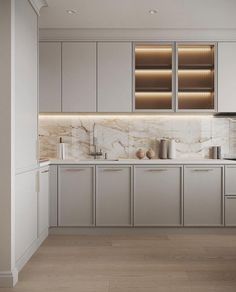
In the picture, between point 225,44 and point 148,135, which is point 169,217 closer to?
point 148,135

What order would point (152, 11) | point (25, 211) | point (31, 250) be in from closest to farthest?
1. point (25, 211)
2. point (31, 250)
3. point (152, 11)

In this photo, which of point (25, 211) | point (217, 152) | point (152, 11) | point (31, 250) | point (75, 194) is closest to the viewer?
point (25, 211)

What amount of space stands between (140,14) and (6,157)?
238 cm

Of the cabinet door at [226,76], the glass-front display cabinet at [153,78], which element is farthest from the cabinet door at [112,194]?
the cabinet door at [226,76]

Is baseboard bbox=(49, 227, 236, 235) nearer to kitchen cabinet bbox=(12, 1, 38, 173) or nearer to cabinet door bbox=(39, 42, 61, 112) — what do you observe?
kitchen cabinet bbox=(12, 1, 38, 173)

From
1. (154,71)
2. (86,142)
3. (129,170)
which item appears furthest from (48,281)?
(154,71)

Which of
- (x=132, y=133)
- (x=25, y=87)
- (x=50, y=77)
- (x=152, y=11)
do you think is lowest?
(x=132, y=133)

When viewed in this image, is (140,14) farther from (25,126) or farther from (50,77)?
(25,126)

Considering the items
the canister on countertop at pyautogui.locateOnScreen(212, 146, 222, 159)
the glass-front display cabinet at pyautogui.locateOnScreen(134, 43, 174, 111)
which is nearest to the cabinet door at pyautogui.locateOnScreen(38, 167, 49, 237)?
the glass-front display cabinet at pyautogui.locateOnScreen(134, 43, 174, 111)

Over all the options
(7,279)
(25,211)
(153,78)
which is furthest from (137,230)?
(7,279)

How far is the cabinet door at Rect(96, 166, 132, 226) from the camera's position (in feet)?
15.8

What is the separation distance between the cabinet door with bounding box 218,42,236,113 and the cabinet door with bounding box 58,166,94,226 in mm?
1924

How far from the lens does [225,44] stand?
5.05 metres

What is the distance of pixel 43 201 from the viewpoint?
4.43m
